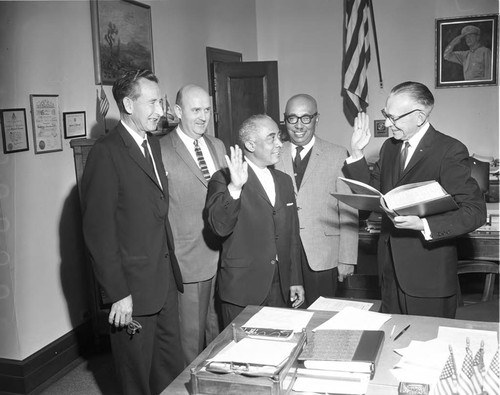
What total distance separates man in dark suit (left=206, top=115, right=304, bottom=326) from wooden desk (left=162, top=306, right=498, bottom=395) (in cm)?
31

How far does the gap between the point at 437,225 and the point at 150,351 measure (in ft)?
4.72

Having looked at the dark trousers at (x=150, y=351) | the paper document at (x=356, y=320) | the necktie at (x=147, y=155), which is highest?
the necktie at (x=147, y=155)

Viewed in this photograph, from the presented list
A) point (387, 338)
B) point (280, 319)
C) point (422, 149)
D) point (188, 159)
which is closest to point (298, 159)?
point (188, 159)

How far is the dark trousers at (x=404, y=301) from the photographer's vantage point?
8.37 feet

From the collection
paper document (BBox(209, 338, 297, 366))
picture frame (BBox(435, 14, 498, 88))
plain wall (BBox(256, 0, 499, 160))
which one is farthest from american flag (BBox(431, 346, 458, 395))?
picture frame (BBox(435, 14, 498, 88))

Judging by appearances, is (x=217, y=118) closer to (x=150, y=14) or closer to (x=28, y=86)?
(x=150, y=14)

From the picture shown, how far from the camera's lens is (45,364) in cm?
346

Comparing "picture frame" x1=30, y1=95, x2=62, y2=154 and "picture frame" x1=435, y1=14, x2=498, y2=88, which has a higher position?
"picture frame" x1=435, y1=14, x2=498, y2=88

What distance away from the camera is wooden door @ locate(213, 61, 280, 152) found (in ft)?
19.3

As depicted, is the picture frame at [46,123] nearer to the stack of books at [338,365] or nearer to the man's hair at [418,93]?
the man's hair at [418,93]

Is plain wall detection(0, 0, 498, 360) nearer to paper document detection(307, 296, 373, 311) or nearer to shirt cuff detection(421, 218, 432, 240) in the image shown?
paper document detection(307, 296, 373, 311)

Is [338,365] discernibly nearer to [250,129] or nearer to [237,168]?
[237,168]

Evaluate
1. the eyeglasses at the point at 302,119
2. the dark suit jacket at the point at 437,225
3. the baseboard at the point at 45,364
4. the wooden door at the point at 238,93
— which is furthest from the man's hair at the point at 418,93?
the wooden door at the point at 238,93

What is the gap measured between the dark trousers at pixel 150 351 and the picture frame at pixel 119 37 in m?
2.03
